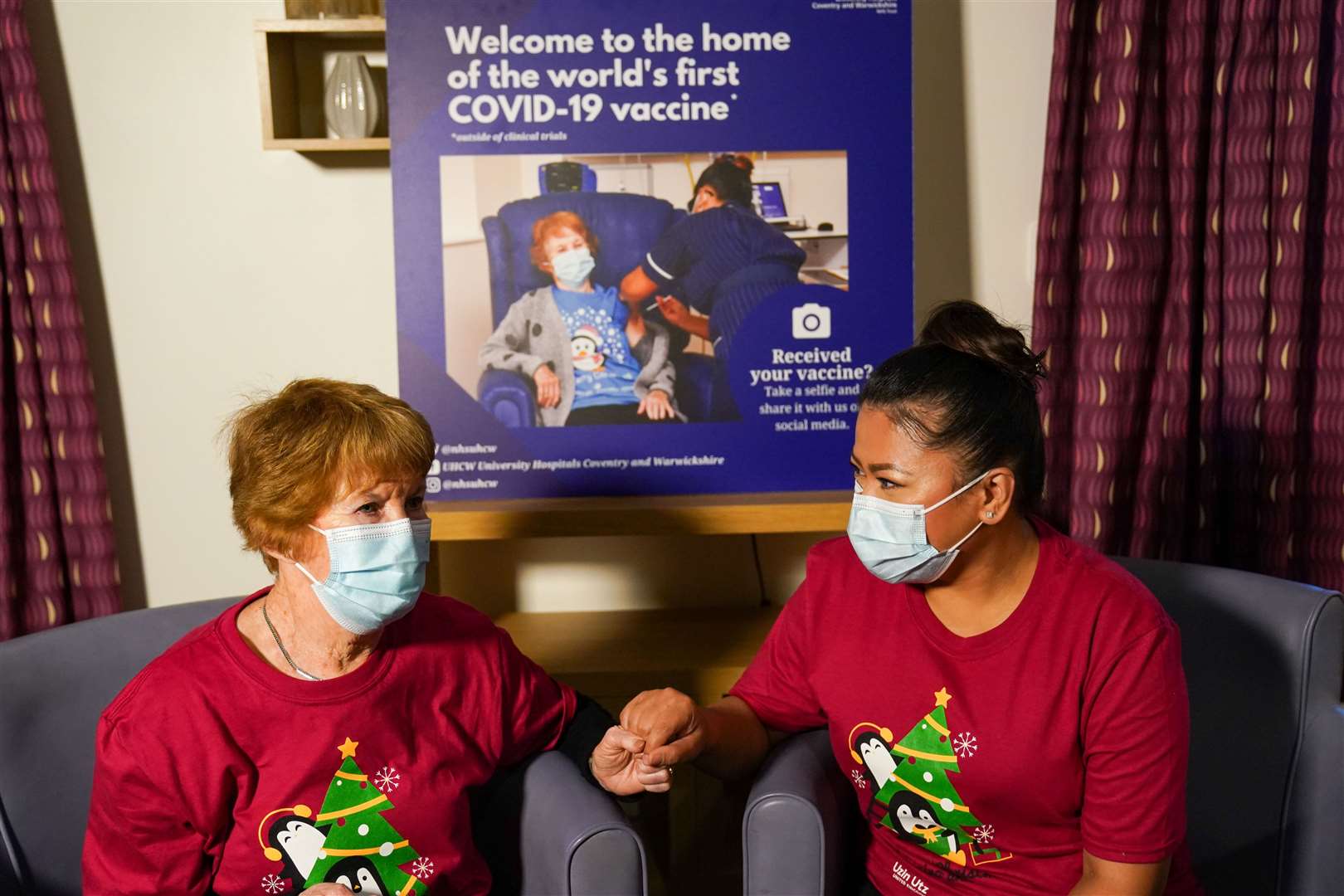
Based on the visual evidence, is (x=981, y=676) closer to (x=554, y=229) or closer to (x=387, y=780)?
(x=387, y=780)

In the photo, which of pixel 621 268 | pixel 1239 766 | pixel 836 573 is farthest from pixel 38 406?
pixel 1239 766

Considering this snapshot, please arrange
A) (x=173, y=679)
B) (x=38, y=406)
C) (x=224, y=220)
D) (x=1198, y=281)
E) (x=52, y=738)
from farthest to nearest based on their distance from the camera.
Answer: (x=224, y=220) < (x=38, y=406) < (x=1198, y=281) < (x=52, y=738) < (x=173, y=679)

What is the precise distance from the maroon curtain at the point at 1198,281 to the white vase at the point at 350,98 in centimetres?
142

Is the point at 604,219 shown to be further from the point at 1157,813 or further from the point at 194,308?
the point at 1157,813

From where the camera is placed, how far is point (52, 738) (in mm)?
1598

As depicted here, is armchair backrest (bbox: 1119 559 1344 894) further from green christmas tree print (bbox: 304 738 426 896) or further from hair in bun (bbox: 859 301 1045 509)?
green christmas tree print (bbox: 304 738 426 896)

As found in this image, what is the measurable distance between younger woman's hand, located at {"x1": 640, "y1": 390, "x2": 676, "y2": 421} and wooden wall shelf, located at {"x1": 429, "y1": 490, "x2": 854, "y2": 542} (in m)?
0.18

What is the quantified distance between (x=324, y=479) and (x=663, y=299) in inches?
37.2

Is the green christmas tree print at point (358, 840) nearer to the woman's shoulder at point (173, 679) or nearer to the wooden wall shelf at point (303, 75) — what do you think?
the woman's shoulder at point (173, 679)

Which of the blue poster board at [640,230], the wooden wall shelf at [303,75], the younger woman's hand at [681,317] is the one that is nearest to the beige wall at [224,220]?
the wooden wall shelf at [303,75]

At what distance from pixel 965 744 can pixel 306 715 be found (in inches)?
32.9

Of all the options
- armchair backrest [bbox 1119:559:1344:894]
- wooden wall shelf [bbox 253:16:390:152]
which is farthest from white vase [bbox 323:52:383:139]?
armchair backrest [bbox 1119:559:1344:894]

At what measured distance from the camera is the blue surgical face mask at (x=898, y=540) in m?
1.47

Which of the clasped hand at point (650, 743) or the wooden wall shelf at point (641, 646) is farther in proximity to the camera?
the wooden wall shelf at point (641, 646)
